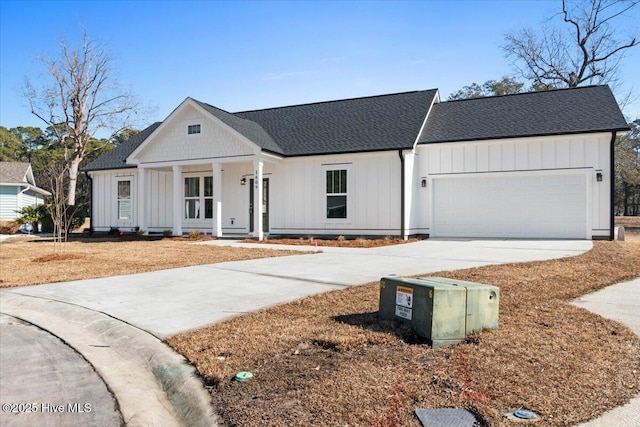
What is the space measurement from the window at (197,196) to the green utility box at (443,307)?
16130mm

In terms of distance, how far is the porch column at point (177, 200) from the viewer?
725 inches

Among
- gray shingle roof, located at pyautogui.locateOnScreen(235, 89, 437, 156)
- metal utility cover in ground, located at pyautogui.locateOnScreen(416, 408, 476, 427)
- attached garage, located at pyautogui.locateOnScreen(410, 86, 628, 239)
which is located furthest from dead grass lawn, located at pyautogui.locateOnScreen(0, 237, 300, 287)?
metal utility cover in ground, located at pyautogui.locateOnScreen(416, 408, 476, 427)

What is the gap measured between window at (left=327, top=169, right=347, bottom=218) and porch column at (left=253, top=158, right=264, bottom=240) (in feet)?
8.54

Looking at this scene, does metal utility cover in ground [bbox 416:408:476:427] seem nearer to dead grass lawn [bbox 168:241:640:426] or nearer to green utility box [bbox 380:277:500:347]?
dead grass lawn [bbox 168:241:640:426]

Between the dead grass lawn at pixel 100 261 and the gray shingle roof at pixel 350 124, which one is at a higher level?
the gray shingle roof at pixel 350 124

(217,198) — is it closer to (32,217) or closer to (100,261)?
(100,261)

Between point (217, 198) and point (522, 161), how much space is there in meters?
11.3

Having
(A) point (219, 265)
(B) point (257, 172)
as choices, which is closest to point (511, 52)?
(B) point (257, 172)

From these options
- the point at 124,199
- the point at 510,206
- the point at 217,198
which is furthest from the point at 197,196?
the point at 510,206

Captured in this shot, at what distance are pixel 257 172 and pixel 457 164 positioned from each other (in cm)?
743

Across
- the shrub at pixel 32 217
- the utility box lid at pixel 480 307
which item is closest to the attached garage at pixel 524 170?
the utility box lid at pixel 480 307

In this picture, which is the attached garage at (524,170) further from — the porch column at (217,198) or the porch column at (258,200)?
the porch column at (217,198)

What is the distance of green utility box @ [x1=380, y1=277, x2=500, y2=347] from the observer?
4.05 meters

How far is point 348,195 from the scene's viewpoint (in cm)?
1702
